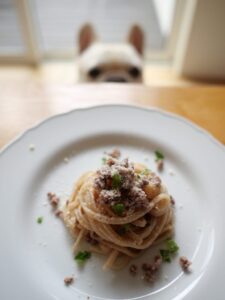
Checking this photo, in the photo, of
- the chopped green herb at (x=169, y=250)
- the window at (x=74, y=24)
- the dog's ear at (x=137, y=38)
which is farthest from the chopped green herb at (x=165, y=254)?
the window at (x=74, y=24)

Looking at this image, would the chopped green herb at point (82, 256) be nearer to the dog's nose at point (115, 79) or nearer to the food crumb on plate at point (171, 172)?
the food crumb on plate at point (171, 172)

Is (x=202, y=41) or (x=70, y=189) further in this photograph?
(x=202, y=41)

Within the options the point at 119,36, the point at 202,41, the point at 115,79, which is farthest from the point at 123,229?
the point at 119,36

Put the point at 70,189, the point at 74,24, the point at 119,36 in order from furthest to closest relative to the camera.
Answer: the point at 74,24
the point at 119,36
the point at 70,189

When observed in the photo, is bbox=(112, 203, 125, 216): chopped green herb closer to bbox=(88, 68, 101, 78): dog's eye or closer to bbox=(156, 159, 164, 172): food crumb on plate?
bbox=(156, 159, 164, 172): food crumb on plate

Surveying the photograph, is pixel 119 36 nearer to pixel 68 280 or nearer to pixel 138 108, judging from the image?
pixel 138 108

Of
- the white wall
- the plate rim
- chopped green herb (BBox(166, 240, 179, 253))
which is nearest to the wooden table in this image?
the plate rim
